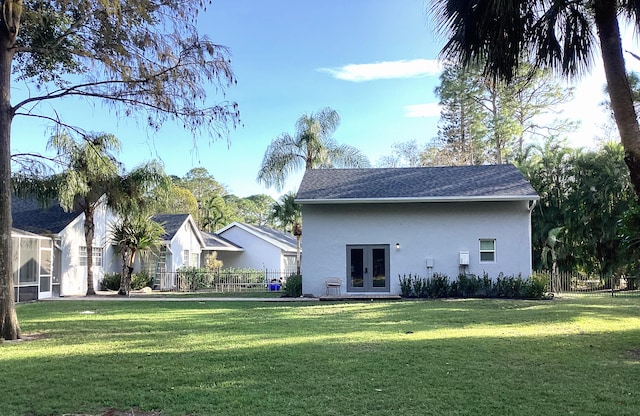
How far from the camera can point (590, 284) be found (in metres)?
24.8

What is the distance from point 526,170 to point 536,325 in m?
18.6

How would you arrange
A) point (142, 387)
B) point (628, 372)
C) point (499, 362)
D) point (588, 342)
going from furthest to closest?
point (588, 342) → point (499, 362) → point (628, 372) → point (142, 387)

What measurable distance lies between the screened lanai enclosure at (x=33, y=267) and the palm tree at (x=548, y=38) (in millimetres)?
17162

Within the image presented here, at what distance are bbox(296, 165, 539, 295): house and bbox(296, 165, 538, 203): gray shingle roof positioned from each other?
0.18ft

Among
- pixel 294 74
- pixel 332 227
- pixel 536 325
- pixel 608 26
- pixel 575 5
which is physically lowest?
pixel 536 325

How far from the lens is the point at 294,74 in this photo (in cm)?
2119

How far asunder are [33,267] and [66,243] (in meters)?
2.67

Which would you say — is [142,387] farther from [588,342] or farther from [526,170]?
[526,170]

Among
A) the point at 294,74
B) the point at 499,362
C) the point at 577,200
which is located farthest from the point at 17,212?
the point at 577,200

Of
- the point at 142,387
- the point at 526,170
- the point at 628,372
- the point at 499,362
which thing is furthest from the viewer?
the point at 526,170

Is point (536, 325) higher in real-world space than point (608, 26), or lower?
lower

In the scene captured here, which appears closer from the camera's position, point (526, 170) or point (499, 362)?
point (499, 362)

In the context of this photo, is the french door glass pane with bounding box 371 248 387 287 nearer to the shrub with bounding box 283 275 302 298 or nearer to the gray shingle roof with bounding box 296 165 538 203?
the gray shingle roof with bounding box 296 165 538 203

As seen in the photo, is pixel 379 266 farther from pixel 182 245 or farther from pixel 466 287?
pixel 182 245
